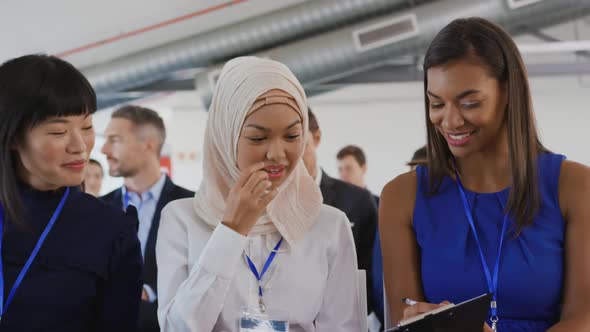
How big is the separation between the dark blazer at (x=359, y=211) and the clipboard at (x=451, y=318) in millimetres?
2214

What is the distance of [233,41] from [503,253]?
5900 mm

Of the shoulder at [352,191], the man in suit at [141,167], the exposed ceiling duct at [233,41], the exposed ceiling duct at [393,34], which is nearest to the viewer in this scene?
the shoulder at [352,191]

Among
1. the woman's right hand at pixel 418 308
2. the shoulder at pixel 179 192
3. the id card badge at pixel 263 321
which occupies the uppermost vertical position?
the shoulder at pixel 179 192

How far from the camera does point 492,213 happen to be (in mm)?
1988

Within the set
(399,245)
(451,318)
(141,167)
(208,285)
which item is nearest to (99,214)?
(208,285)

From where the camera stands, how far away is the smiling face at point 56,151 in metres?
1.88

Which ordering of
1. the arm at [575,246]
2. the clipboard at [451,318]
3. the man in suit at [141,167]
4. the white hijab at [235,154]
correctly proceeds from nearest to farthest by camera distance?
the clipboard at [451,318] → the arm at [575,246] → the white hijab at [235,154] → the man in suit at [141,167]

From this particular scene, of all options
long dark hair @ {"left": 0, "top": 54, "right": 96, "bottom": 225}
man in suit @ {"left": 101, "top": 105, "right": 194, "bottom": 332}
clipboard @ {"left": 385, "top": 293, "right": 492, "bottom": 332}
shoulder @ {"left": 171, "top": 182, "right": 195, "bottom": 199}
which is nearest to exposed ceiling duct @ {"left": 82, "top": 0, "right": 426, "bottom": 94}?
man in suit @ {"left": 101, "top": 105, "right": 194, "bottom": 332}

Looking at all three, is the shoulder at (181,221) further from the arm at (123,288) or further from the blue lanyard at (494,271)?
the blue lanyard at (494,271)

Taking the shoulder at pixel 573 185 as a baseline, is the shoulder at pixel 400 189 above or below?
above

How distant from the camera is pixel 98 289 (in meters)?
1.97

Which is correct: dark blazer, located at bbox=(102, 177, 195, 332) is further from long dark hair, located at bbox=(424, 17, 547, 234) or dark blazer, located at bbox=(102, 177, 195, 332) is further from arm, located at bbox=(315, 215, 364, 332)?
long dark hair, located at bbox=(424, 17, 547, 234)

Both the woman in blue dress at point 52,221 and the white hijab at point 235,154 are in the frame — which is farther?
the white hijab at point 235,154

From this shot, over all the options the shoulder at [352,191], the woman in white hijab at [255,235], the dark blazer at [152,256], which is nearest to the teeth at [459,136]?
the woman in white hijab at [255,235]
